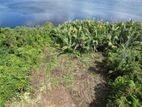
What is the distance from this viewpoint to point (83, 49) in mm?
16312

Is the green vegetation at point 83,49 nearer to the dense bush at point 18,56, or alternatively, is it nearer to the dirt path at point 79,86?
the dense bush at point 18,56

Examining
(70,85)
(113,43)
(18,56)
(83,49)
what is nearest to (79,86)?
(70,85)

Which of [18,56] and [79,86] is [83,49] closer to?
[79,86]

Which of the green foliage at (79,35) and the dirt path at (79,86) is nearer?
the dirt path at (79,86)

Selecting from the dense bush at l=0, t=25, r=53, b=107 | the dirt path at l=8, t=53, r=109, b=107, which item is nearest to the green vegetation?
the dense bush at l=0, t=25, r=53, b=107

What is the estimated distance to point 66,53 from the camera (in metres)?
16.1

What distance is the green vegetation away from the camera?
12.5 meters

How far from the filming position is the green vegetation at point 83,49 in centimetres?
1247

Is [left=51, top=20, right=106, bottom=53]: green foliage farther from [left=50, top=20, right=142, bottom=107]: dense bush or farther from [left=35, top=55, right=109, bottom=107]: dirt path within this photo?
[left=35, top=55, right=109, bottom=107]: dirt path

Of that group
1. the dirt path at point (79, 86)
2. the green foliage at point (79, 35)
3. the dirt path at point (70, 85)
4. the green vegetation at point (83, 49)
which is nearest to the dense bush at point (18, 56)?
the green vegetation at point (83, 49)

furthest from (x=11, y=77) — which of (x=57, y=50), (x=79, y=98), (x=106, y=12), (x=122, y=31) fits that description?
(x=106, y=12)

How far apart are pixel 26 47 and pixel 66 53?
5.40ft

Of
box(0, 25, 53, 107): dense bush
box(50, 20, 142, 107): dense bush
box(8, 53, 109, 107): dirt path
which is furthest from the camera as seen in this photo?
box(50, 20, 142, 107): dense bush

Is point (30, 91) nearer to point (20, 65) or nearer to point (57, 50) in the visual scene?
point (20, 65)
